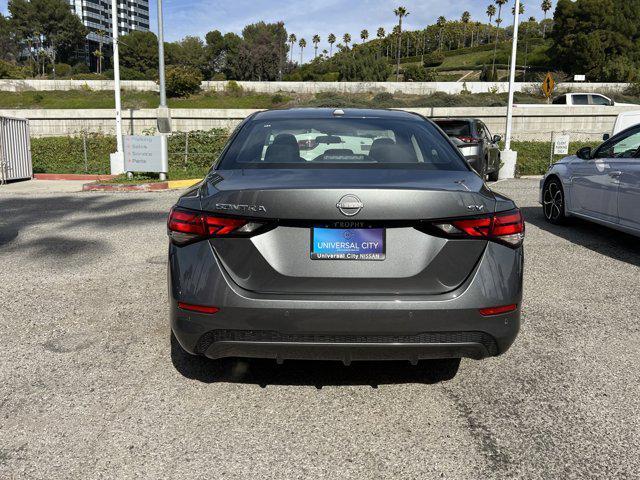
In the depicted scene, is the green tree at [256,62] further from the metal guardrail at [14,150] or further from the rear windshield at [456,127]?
the rear windshield at [456,127]

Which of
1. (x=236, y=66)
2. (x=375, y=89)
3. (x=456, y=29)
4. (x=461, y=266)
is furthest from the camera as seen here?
(x=456, y=29)

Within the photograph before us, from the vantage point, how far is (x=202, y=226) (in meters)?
2.77

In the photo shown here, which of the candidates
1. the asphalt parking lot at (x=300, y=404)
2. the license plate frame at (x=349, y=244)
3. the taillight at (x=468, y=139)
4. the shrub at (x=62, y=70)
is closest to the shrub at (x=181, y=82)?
the shrub at (x=62, y=70)

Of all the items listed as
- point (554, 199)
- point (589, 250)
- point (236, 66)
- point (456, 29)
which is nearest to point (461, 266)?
point (589, 250)

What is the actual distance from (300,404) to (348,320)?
712 mm

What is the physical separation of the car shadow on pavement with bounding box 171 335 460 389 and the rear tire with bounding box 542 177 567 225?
18.7ft

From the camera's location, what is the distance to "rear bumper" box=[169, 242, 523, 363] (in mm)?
2678

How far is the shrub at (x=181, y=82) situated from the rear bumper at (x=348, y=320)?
211ft

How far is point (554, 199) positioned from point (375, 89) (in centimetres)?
5383

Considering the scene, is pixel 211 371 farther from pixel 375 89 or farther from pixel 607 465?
pixel 375 89

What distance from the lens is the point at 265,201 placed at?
267 cm

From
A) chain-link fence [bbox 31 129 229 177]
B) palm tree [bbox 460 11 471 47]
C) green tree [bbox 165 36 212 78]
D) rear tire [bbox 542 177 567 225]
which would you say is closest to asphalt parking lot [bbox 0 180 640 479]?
rear tire [bbox 542 177 567 225]

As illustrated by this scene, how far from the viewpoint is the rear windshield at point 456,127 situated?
46.9ft

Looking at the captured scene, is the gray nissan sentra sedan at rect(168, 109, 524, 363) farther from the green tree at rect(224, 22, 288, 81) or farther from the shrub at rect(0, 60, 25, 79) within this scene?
the green tree at rect(224, 22, 288, 81)
